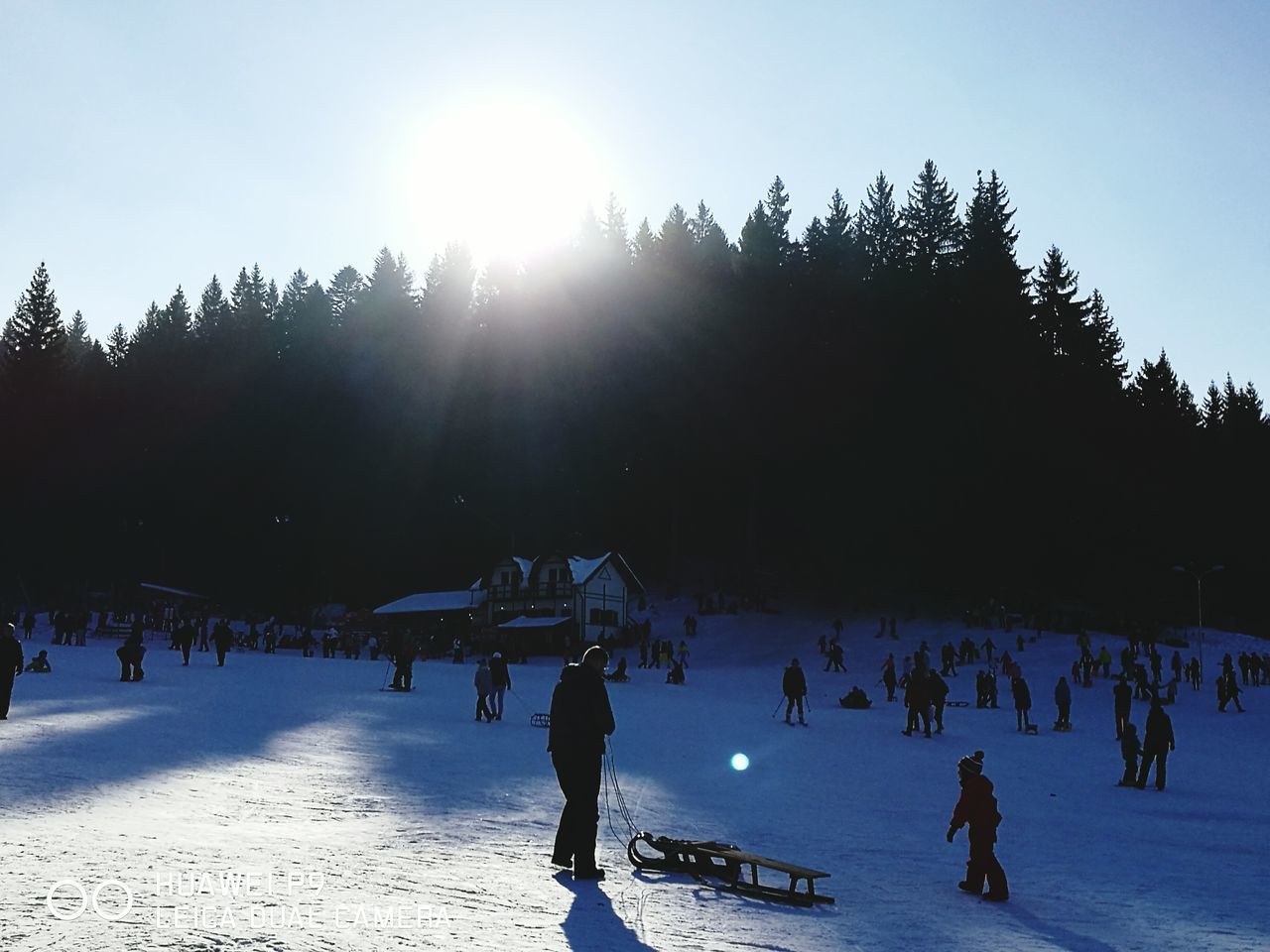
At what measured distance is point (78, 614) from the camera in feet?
134

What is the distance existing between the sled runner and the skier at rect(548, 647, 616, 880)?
0.89 m

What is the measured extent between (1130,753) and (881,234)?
190 feet

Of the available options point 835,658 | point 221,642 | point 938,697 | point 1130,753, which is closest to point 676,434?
point 835,658

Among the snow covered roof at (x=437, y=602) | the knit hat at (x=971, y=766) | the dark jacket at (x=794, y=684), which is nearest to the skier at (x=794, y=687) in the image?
the dark jacket at (x=794, y=684)

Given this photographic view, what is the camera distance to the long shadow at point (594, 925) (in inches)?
253

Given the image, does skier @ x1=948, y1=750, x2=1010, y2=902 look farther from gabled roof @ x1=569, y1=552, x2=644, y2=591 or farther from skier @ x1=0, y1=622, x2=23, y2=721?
gabled roof @ x1=569, y1=552, x2=644, y2=591

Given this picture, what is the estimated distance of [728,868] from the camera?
9023mm

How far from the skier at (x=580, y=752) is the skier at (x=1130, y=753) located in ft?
42.3

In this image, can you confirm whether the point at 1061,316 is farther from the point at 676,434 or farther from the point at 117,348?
the point at 117,348

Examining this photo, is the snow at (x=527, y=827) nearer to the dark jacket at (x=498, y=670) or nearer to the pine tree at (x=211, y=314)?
the dark jacket at (x=498, y=670)

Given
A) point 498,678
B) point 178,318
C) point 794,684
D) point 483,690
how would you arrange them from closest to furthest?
point 483,690 < point 498,678 < point 794,684 < point 178,318

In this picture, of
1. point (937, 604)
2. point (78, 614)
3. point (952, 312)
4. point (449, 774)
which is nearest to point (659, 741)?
point (449, 774)

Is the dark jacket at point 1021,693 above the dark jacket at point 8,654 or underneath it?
underneath

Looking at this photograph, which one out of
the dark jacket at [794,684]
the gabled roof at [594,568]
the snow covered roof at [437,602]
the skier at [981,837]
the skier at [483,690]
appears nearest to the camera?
the skier at [981,837]
